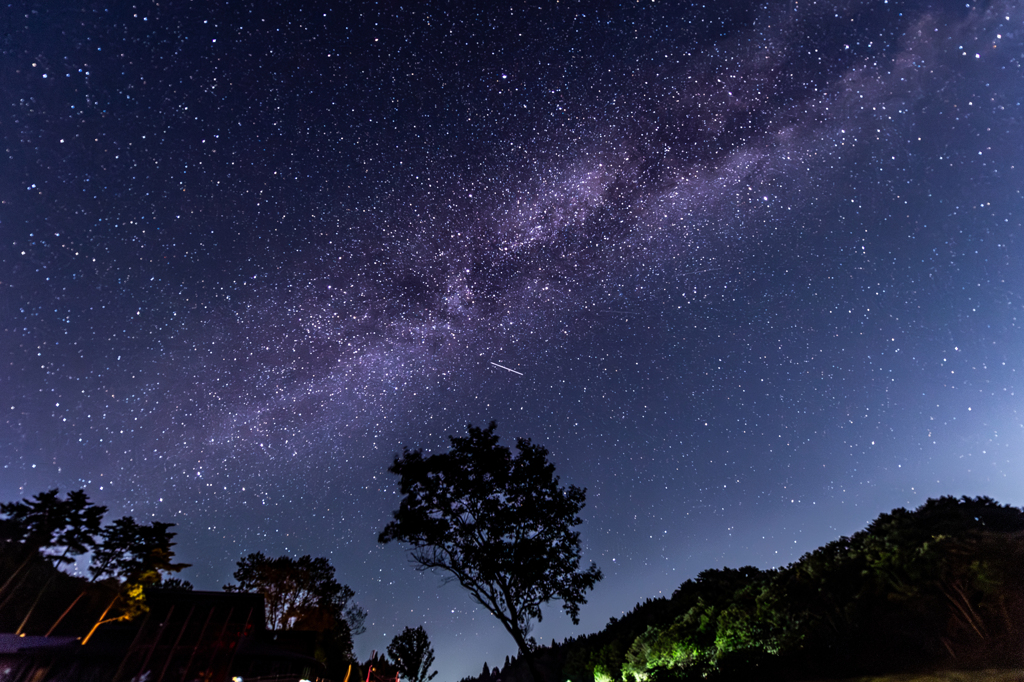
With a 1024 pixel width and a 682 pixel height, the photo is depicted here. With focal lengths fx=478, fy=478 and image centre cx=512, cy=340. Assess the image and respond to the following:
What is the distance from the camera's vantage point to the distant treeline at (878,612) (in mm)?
18156

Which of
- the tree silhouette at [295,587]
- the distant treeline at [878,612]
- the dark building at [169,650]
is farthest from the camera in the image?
the tree silhouette at [295,587]

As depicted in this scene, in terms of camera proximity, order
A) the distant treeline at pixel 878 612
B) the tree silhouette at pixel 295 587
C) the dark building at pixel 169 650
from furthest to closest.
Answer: the tree silhouette at pixel 295 587
the dark building at pixel 169 650
the distant treeline at pixel 878 612

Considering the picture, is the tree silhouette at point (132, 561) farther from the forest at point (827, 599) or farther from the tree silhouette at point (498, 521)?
the tree silhouette at point (498, 521)

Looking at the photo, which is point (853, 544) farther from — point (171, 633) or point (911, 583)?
point (171, 633)

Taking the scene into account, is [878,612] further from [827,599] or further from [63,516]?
[63,516]

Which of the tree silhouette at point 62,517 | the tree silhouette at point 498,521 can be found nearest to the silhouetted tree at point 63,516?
the tree silhouette at point 62,517

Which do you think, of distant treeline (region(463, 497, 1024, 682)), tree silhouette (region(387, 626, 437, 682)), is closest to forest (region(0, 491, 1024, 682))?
distant treeline (region(463, 497, 1024, 682))

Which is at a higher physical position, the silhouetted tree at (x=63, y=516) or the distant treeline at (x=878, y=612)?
the silhouetted tree at (x=63, y=516)

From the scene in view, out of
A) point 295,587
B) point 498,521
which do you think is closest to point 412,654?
point 295,587

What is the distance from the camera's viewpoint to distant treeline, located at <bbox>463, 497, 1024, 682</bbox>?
1816cm

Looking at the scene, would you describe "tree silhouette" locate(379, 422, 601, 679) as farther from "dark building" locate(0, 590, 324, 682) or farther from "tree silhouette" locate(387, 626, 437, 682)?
"tree silhouette" locate(387, 626, 437, 682)

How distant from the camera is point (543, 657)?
204 ft

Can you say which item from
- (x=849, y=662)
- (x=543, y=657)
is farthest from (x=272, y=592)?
(x=849, y=662)

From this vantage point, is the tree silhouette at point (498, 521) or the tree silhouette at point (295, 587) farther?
the tree silhouette at point (295, 587)
